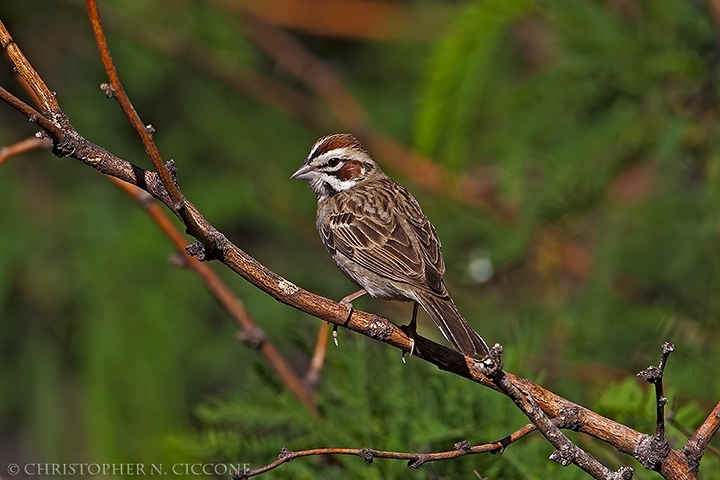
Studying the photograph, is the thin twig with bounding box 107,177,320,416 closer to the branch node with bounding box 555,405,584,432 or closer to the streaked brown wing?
the streaked brown wing

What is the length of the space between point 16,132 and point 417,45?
3.03 meters

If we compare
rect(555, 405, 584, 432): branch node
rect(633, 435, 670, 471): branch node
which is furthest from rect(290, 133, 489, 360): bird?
rect(633, 435, 670, 471): branch node

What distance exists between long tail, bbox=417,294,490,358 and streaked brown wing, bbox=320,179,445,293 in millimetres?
73

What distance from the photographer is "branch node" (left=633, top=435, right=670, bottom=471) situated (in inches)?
86.7

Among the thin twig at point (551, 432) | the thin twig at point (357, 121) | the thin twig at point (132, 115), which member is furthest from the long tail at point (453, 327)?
the thin twig at point (357, 121)

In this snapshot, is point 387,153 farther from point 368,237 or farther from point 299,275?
point 368,237

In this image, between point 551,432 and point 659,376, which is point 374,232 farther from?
point 659,376

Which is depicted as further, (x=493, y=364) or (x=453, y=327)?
(x=453, y=327)

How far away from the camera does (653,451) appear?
2.21 meters

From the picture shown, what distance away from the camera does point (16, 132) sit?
6.03 metres

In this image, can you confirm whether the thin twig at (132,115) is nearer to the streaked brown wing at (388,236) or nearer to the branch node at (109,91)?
the branch node at (109,91)

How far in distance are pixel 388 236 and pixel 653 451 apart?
2.10 meters

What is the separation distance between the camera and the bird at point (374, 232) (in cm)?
375

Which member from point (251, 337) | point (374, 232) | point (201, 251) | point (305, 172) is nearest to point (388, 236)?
point (374, 232)
